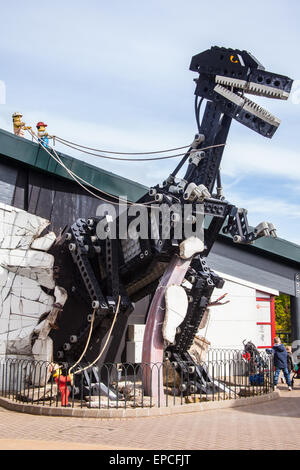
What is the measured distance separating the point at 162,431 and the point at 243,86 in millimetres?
7688

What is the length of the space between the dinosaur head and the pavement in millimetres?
6184

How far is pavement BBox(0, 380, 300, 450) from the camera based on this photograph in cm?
755

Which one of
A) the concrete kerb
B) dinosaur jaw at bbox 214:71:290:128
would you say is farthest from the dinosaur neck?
the concrete kerb

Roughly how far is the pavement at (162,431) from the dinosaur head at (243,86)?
618 cm

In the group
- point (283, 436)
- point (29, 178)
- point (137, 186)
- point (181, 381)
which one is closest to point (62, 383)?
point (181, 381)

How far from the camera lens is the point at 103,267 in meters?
13.3

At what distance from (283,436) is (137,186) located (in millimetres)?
10319

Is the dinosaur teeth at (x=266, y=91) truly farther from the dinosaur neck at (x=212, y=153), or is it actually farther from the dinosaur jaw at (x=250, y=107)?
the dinosaur neck at (x=212, y=153)

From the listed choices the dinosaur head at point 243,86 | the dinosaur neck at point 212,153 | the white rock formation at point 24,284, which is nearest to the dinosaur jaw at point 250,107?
the dinosaur head at point 243,86

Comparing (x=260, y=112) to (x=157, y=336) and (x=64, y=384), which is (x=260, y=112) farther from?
(x=64, y=384)

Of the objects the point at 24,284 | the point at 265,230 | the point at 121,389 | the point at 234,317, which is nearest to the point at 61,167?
the point at 24,284

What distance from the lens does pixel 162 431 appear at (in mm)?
8734

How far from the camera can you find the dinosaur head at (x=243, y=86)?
1206cm

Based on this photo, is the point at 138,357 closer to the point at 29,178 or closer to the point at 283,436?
the point at 29,178
